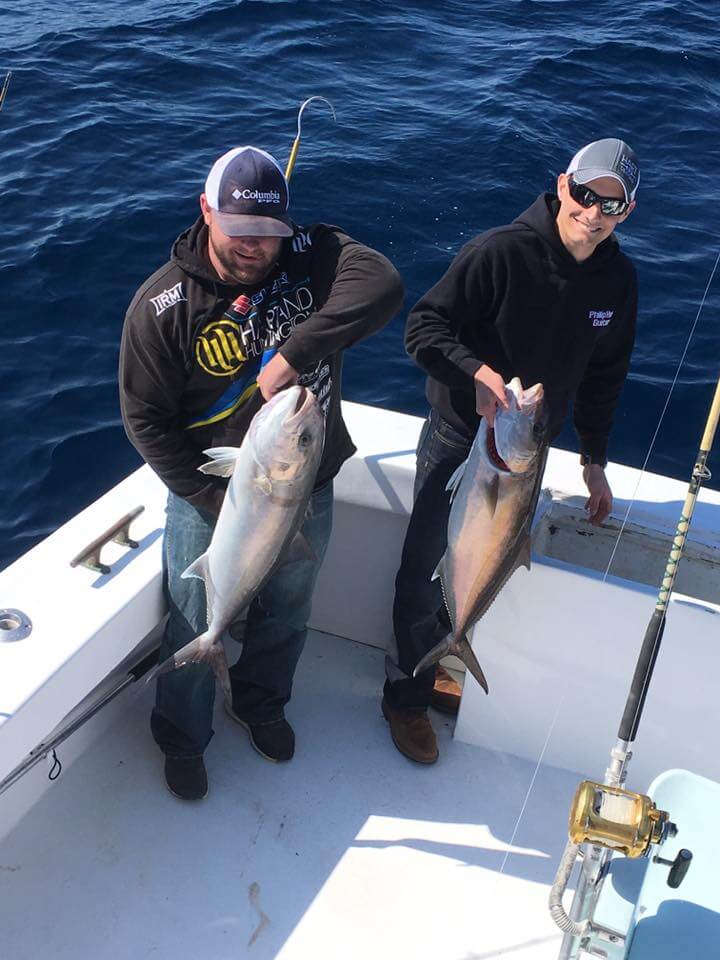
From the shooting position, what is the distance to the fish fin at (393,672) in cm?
375

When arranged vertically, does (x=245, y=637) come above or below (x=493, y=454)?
below

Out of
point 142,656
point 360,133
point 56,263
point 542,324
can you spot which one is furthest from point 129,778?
point 360,133

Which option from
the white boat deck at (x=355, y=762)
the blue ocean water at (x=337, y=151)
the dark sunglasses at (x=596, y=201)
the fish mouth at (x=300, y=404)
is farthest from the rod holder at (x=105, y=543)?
Answer: the blue ocean water at (x=337, y=151)

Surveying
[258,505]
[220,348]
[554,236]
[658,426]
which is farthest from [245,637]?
[658,426]

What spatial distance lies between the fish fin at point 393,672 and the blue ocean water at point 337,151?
93.0 inches

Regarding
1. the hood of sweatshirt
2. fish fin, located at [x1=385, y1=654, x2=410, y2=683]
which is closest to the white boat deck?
fish fin, located at [x1=385, y1=654, x2=410, y2=683]

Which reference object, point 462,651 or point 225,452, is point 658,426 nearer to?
point 462,651

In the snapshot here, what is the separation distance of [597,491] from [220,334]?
156 cm

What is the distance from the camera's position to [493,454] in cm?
275

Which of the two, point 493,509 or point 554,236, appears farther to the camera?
point 554,236

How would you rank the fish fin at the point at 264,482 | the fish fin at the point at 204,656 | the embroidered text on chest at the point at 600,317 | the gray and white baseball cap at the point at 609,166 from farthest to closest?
the embroidered text on chest at the point at 600,317 < the gray and white baseball cap at the point at 609,166 < the fish fin at the point at 204,656 < the fish fin at the point at 264,482

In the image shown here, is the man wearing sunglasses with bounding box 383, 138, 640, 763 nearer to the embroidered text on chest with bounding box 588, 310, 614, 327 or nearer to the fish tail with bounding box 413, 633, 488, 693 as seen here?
the embroidered text on chest with bounding box 588, 310, 614, 327

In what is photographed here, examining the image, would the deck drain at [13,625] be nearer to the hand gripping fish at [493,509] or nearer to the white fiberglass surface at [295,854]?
the white fiberglass surface at [295,854]

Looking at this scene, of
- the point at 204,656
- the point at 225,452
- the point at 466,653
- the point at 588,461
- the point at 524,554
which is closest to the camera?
the point at 225,452
